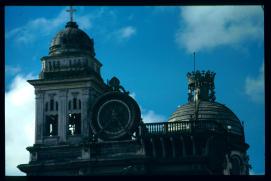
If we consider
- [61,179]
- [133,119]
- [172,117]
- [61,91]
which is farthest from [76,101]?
[61,179]

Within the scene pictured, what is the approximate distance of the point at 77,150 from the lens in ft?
214

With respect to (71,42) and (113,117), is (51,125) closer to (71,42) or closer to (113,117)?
(113,117)

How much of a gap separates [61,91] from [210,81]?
1390cm

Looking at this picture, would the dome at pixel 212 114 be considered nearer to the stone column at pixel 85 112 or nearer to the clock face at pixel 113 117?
the clock face at pixel 113 117

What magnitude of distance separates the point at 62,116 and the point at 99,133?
4086mm

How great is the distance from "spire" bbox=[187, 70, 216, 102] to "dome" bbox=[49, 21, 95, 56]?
973 centimetres

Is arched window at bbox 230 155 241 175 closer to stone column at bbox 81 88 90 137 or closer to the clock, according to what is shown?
the clock

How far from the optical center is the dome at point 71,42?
6888cm

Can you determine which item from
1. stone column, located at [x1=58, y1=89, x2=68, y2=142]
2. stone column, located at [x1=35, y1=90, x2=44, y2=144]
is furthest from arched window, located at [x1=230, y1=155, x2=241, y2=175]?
stone column, located at [x1=35, y1=90, x2=44, y2=144]

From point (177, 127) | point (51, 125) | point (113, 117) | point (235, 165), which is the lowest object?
point (235, 165)

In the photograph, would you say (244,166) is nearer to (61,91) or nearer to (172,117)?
(172,117)

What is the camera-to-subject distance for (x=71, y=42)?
6894 cm

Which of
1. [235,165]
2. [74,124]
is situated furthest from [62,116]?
[235,165]
